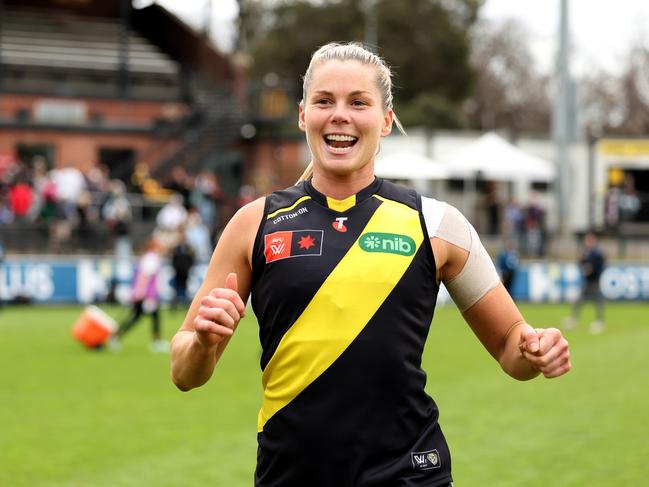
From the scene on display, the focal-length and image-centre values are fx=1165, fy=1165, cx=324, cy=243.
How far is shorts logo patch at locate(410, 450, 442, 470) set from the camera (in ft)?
11.8

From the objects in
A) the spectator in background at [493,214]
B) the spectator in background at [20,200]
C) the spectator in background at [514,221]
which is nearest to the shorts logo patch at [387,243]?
the spectator in background at [20,200]

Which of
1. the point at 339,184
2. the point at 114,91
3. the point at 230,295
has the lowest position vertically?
the point at 230,295

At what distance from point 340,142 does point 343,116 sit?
10 centimetres

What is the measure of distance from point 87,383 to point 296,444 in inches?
456

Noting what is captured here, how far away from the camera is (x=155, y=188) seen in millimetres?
31141

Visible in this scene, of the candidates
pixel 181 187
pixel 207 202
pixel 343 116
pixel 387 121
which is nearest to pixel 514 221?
pixel 207 202

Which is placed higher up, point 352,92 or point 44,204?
point 352,92

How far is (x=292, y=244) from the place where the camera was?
145 inches

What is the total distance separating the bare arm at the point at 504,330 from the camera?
140 inches

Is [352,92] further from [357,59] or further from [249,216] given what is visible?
[249,216]

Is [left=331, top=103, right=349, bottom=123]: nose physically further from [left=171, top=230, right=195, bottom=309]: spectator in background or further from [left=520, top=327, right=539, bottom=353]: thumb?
[left=171, top=230, right=195, bottom=309]: spectator in background

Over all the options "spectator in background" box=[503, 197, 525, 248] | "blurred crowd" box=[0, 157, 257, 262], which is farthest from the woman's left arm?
"spectator in background" box=[503, 197, 525, 248]

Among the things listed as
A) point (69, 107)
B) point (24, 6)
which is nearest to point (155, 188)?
point (69, 107)

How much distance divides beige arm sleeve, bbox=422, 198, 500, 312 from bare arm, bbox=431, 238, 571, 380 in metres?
0.02
